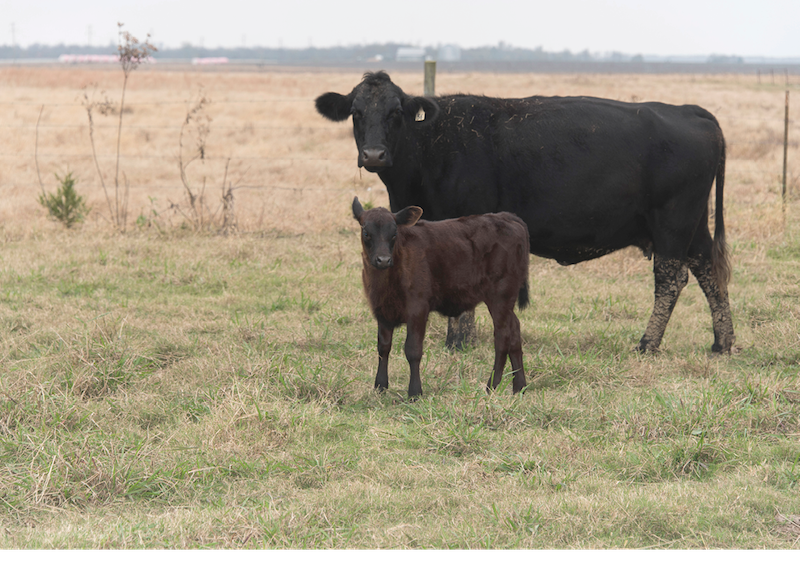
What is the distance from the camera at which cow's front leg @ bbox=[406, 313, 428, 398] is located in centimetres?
488

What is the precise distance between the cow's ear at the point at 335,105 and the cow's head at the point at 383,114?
175 mm

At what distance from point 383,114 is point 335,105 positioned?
671 mm

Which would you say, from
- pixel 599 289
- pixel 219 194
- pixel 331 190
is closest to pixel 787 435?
pixel 599 289

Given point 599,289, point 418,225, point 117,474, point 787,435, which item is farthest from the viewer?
point 599,289

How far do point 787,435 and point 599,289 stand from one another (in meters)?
3.47

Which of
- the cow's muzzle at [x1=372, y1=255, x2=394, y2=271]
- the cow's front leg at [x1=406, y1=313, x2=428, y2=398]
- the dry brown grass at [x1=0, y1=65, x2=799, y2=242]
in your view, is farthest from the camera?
the dry brown grass at [x1=0, y1=65, x2=799, y2=242]

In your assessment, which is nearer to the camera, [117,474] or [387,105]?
[117,474]

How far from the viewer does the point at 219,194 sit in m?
12.8

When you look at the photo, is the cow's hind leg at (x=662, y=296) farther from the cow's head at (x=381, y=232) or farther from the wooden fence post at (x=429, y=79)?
the wooden fence post at (x=429, y=79)

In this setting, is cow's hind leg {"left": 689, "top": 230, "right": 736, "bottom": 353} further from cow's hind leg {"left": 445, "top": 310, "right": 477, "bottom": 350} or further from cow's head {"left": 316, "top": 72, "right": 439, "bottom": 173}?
cow's head {"left": 316, "top": 72, "right": 439, "bottom": 173}

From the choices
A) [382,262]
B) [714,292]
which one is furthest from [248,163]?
[382,262]

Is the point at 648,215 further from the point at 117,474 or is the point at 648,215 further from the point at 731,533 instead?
the point at 117,474

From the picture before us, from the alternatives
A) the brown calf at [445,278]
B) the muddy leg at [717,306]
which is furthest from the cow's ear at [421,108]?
the muddy leg at [717,306]

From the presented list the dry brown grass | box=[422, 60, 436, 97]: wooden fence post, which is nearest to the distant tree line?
the dry brown grass
